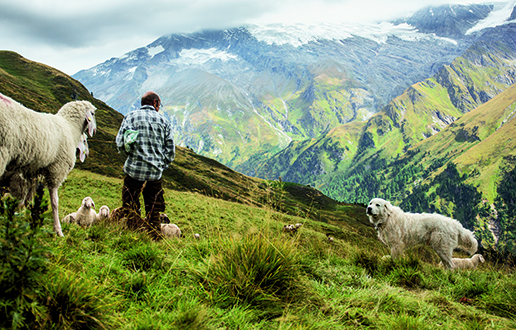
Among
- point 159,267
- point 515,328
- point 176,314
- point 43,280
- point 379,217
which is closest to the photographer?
point 43,280

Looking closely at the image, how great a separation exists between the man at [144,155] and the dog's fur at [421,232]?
22.5 ft

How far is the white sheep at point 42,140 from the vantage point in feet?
13.5

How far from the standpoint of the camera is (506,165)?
19988 cm

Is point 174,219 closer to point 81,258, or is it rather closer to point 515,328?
point 81,258

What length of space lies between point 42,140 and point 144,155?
185cm

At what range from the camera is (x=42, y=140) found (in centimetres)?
479

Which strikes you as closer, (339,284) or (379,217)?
(339,284)

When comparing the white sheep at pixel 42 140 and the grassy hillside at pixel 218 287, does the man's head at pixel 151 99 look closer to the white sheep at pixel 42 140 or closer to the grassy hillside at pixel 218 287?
the white sheep at pixel 42 140

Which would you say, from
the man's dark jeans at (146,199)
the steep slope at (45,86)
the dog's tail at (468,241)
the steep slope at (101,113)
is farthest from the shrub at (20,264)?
the steep slope at (45,86)

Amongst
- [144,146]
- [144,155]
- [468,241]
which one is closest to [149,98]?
[144,146]

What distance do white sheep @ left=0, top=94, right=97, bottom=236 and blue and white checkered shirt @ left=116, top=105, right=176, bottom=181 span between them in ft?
3.03

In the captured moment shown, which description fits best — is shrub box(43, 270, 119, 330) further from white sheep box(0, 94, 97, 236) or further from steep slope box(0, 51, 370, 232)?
steep slope box(0, 51, 370, 232)

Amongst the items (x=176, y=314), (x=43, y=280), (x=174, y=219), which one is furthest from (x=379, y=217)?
(x=174, y=219)

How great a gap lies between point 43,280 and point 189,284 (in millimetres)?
1562
